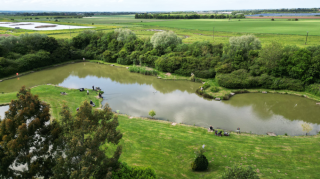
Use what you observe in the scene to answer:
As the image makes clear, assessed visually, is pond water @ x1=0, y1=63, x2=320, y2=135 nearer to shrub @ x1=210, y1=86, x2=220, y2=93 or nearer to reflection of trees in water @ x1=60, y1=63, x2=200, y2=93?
reflection of trees in water @ x1=60, y1=63, x2=200, y2=93

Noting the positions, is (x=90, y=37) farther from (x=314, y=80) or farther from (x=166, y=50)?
(x=314, y=80)

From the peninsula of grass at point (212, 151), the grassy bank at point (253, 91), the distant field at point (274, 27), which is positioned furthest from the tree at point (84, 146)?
the distant field at point (274, 27)

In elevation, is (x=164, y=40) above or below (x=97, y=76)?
above

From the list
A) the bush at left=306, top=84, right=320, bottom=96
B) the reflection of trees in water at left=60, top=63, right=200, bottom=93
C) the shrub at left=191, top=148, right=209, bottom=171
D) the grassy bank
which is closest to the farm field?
the bush at left=306, top=84, right=320, bottom=96

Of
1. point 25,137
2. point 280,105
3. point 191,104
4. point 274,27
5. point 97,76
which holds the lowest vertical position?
point 280,105

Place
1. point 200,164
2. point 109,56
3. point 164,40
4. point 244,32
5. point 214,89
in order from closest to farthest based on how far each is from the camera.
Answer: point 200,164, point 214,89, point 164,40, point 109,56, point 244,32

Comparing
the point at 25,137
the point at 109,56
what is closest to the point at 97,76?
the point at 109,56

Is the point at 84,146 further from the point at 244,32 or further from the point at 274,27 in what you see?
the point at 274,27

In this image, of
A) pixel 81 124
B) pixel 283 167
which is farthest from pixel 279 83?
pixel 81 124

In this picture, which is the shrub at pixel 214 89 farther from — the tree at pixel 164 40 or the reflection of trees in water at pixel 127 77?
the tree at pixel 164 40
